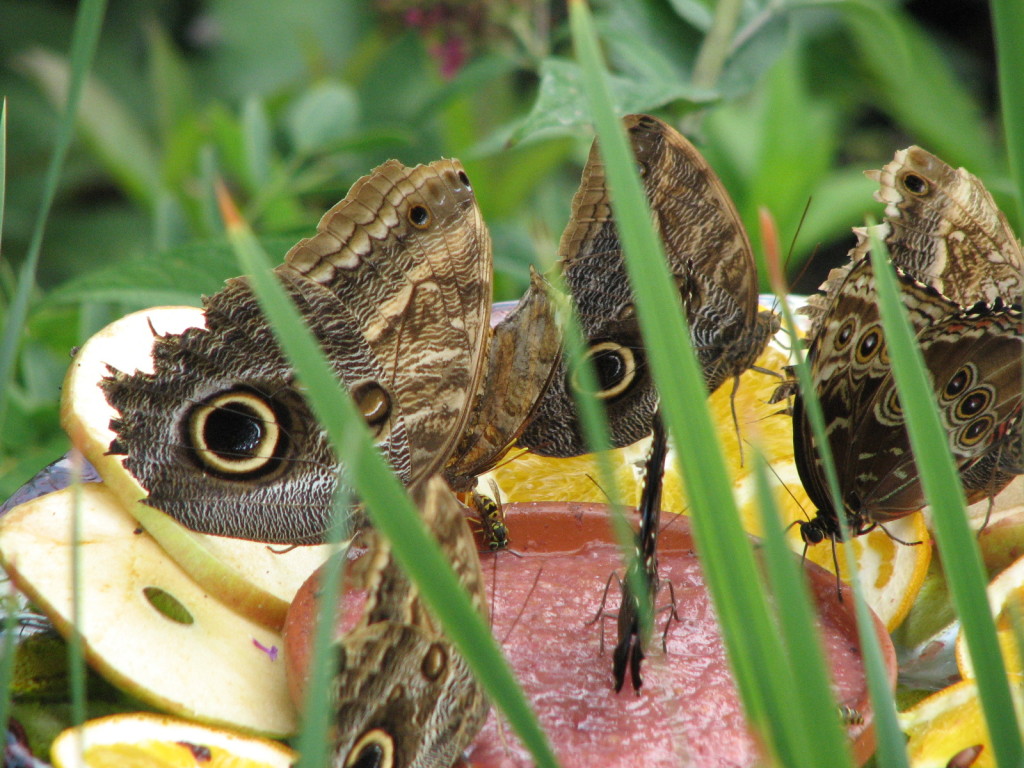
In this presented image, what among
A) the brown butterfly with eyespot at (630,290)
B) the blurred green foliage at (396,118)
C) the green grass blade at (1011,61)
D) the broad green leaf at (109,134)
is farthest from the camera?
the broad green leaf at (109,134)

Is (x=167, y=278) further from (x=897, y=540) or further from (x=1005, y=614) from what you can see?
(x=1005, y=614)

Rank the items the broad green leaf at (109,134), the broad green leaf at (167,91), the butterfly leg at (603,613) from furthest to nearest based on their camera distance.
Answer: the broad green leaf at (167,91)
the broad green leaf at (109,134)
the butterfly leg at (603,613)

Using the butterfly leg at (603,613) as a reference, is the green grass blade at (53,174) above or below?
above

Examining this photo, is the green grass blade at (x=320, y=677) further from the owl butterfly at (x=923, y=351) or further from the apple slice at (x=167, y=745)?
the owl butterfly at (x=923, y=351)

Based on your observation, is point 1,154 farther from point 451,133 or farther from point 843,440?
point 451,133

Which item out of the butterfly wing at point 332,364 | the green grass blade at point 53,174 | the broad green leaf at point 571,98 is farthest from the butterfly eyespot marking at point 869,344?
the green grass blade at point 53,174

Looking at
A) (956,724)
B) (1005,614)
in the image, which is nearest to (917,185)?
(1005,614)

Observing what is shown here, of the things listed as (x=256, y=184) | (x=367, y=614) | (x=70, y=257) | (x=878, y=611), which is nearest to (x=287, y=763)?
(x=367, y=614)
